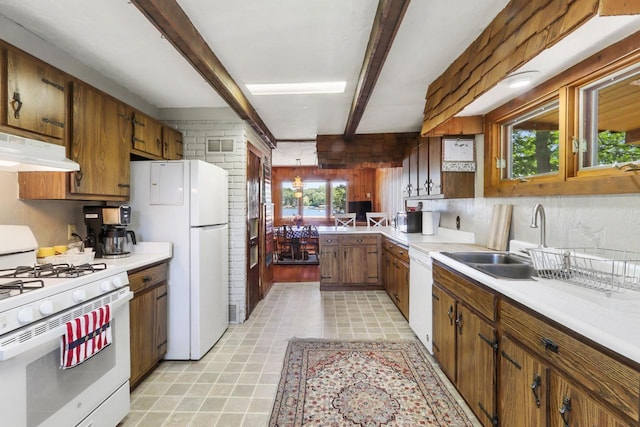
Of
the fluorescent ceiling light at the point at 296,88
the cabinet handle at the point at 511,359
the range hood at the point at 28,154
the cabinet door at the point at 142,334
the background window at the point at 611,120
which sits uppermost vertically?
the fluorescent ceiling light at the point at 296,88

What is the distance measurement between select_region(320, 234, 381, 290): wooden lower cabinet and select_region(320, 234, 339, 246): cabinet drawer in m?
0.07

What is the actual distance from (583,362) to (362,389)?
56.4 inches

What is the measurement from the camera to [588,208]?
5.49 ft

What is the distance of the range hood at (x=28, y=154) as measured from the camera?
53.9 inches

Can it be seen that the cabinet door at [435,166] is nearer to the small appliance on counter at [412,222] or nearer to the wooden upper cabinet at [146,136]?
the small appliance on counter at [412,222]

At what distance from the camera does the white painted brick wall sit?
329 centimetres

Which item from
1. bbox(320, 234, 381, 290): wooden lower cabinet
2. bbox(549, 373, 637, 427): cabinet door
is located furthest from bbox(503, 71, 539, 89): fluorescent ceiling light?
bbox(320, 234, 381, 290): wooden lower cabinet

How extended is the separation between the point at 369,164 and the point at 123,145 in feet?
10.9

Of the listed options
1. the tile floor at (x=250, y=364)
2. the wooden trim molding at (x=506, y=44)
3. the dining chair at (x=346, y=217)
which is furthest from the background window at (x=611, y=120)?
the dining chair at (x=346, y=217)

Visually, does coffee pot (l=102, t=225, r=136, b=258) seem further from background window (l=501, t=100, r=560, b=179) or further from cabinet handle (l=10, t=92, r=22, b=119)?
background window (l=501, t=100, r=560, b=179)

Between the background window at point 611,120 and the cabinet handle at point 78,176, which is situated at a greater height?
the background window at point 611,120

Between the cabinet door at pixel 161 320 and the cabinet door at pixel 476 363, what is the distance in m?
2.14

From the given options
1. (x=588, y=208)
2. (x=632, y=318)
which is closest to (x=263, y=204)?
(x=588, y=208)

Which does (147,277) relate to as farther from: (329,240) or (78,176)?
(329,240)
